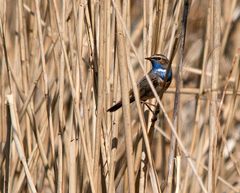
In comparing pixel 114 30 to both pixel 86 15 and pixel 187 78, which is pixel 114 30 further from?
pixel 187 78

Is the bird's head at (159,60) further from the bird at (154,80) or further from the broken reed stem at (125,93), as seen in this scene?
the broken reed stem at (125,93)

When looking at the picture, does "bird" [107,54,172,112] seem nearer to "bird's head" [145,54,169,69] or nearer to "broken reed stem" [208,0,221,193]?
"bird's head" [145,54,169,69]

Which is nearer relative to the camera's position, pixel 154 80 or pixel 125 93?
pixel 125 93

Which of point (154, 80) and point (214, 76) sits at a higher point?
point (214, 76)

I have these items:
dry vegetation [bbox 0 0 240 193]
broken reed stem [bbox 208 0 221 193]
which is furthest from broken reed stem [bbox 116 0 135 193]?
broken reed stem [bbox 208 0 221 193]

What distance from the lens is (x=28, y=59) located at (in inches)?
129

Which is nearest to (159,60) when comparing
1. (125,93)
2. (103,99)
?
(103,99)

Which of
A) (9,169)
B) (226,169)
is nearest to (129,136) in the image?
(9,169)

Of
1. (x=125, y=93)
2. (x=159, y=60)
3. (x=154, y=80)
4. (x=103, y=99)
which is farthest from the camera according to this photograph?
(x=154, y=80)

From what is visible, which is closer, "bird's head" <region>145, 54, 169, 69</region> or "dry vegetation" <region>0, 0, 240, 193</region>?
"dry vegetation" <region>0, 0, 240, 193</region>

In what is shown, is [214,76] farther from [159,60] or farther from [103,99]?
[159,60]

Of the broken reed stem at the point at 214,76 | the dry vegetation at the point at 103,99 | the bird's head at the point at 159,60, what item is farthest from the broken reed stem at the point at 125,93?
the bird's head at the point at 159,60

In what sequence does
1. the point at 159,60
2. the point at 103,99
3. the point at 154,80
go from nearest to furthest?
the point at 103,99 < the point at 159,60 < the point at 154,80

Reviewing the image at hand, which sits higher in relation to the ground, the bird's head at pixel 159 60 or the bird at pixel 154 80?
the bird's head at pixel 159 60
